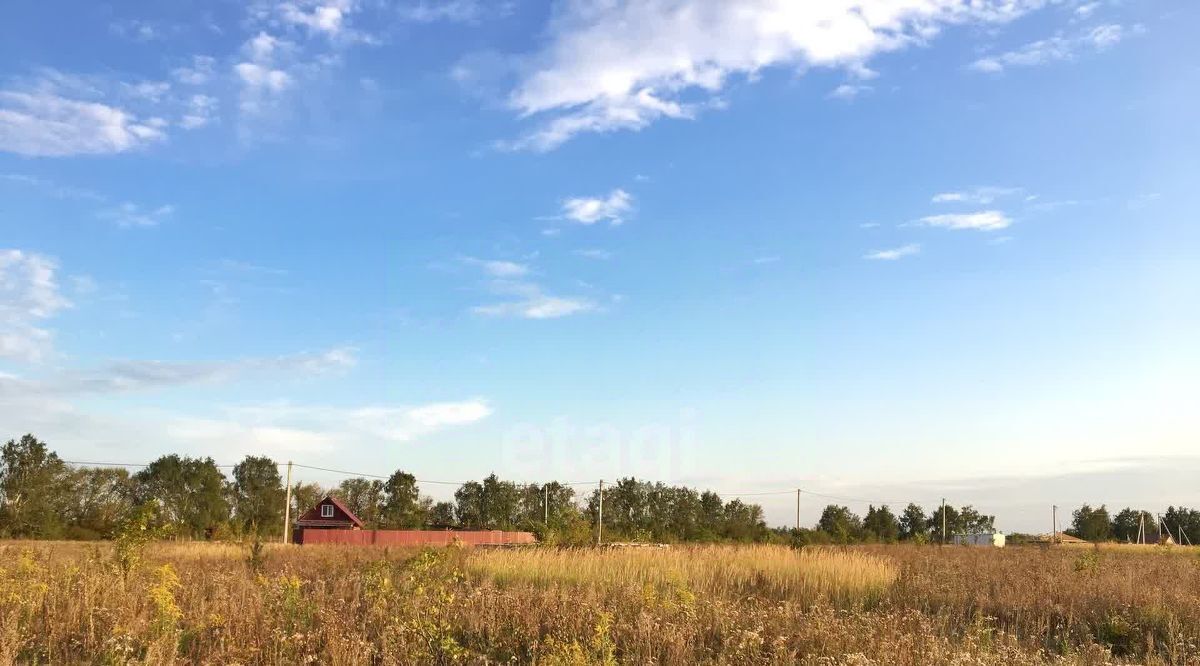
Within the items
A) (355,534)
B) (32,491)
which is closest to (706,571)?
(355,534)

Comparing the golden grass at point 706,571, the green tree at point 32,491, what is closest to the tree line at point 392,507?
the green tree at point 32,491

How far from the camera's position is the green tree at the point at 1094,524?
326ft

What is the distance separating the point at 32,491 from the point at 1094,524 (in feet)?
353

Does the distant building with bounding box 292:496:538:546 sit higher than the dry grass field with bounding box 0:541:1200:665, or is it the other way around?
the dry grass field with bounding box 0:541:1200:665

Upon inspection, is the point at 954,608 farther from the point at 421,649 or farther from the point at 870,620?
the point at 421,649

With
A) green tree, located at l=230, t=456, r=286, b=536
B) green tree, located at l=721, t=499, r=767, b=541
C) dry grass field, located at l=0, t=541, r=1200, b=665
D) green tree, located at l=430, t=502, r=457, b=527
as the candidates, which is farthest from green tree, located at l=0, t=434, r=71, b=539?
dry grass field, located at l=0, t=541, r=1200, b=665

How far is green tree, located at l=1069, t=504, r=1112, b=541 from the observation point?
99375 mm

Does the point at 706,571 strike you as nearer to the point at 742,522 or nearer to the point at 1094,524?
the point at 742,522

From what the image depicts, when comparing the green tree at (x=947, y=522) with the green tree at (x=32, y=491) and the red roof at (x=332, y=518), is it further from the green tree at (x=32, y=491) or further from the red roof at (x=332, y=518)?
the green tree at (x=32, y=491)

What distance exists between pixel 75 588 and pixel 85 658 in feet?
9.19

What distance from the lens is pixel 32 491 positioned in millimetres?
63969

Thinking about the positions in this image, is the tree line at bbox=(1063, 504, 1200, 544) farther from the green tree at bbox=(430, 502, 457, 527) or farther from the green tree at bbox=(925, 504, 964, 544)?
the green tree at bbox=(430, 502, 457, 527)

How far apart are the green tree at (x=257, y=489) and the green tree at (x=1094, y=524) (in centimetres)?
8804

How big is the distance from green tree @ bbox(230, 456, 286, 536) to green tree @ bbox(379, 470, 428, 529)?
9.59 m
